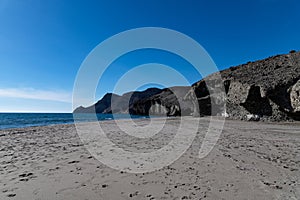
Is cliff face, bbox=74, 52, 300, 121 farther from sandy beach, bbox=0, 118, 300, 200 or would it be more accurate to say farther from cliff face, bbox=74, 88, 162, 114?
cliff face, bbox=74, 88, 162, 114

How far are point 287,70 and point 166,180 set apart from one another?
26.1 metres

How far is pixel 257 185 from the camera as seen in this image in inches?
137

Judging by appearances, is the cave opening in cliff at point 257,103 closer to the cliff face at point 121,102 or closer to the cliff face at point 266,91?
the cliff face at point 266,91

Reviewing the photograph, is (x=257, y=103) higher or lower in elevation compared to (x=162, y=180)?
higher

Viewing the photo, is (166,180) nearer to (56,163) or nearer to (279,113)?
(56,163)

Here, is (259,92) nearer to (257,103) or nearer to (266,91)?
(257,103)

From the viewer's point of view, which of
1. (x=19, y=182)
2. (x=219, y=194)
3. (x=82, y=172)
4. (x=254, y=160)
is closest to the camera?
(x=219, y=194)

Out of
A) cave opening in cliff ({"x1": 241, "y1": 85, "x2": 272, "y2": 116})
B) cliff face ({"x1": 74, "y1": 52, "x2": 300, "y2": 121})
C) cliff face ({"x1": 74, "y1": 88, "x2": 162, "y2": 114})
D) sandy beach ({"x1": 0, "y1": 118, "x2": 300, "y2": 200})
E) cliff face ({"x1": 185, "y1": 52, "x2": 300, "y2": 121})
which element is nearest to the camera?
sandy beach ({"x1": 0, "y1": 118, "x2": 300, "y2": 200})

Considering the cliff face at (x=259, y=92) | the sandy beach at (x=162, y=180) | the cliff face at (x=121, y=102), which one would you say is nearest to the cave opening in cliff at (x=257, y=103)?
the cliff face at (x=259, y=92)

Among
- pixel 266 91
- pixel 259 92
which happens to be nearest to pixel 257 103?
pixel 259 92

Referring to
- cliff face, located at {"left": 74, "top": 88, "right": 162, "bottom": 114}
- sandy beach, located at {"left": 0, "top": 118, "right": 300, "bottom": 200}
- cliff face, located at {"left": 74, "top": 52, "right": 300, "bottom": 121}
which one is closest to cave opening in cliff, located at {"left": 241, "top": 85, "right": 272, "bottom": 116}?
cliff face, located at {"left": 74, "top": 52, "right": 300, "bottom": 121}

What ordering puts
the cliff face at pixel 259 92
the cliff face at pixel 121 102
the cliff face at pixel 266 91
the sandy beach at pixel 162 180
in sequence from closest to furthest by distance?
the sandy beach at pixel 162 180, the cliff face at pixel 266 91, the cliff face at pixel 259 92, the cliff face at pixel 121 102

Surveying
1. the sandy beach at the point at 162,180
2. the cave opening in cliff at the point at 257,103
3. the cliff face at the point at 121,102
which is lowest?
the sandy beach at the point at 162,180

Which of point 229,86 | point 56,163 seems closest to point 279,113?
point 229,86
